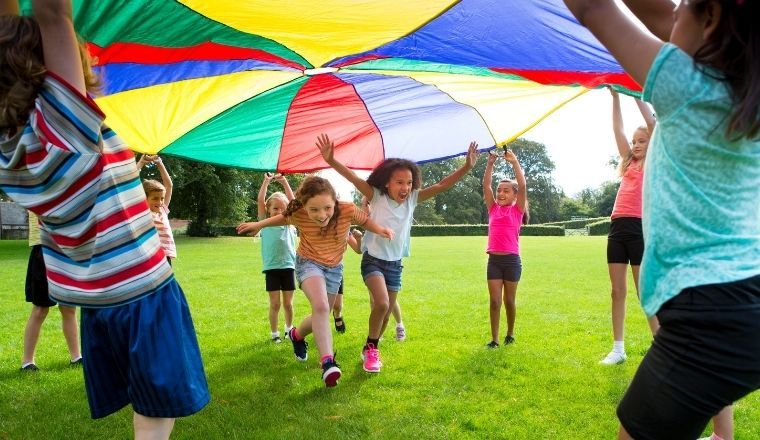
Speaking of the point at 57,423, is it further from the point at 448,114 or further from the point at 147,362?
the point at 448,114

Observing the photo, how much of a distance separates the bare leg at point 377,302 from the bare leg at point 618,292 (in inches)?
71.6

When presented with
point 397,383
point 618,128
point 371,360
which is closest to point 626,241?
point 618,128

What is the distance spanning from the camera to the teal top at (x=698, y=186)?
1.36 metres

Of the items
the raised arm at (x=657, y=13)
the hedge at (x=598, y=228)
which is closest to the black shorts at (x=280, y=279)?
the raised arm at (x=657, y=13)

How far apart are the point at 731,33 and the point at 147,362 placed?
185 centimetres

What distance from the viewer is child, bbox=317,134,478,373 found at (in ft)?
15.2

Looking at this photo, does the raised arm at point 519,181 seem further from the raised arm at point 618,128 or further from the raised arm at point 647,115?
the raised arm at point 647,115

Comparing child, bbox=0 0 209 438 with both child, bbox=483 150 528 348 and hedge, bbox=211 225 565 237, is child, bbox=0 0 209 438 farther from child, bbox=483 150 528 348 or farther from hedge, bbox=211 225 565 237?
hedge, bbox=211 225 565 237

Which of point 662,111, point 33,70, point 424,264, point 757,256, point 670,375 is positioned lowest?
point 424,264

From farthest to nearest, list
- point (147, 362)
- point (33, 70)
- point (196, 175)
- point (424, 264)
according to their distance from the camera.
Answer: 1. point (196, 175)
2. point (424, 264)
3. point (147, 362)
4. point (33, 70)

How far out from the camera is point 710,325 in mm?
1346

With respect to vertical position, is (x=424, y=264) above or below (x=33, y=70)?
below

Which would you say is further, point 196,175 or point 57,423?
point 196,175

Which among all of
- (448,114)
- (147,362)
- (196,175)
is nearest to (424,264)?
(448,114)
